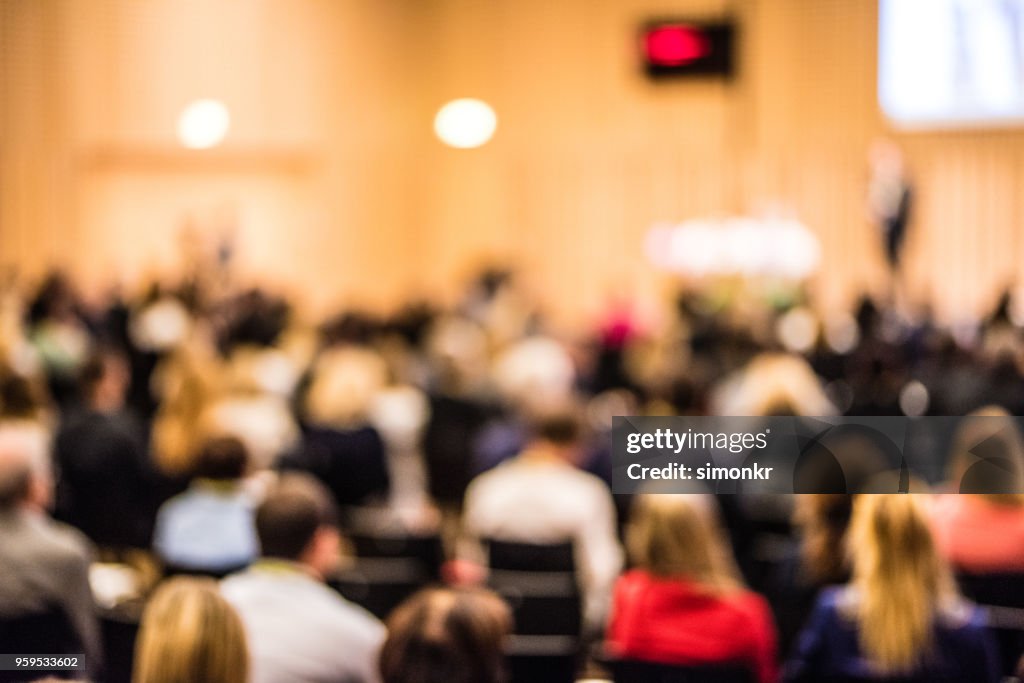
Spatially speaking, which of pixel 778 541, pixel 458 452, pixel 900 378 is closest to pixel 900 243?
pixel 900 378

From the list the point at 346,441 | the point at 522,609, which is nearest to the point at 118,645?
the point at 522,609

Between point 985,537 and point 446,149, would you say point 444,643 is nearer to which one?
point 985,537

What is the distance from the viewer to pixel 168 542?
4.93 m

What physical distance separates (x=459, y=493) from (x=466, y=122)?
1050 centimetres

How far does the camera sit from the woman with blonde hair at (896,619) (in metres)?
3.33

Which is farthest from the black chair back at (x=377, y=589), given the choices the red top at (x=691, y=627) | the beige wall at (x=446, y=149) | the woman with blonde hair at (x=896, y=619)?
the beige wall at (x=446, y=149)

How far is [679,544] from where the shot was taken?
3.67 m

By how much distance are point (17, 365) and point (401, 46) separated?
36.6 feet

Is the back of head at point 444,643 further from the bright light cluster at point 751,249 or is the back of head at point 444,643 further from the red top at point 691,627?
the bright light cluster at point 751,249

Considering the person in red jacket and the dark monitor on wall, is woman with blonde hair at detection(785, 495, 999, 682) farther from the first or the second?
the dark monitor on wall

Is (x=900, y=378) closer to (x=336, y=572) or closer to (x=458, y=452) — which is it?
(x=458, y=452)

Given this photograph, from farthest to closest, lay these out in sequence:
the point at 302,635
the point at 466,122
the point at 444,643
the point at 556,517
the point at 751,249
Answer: the point at 466,122
the point at 751,249
the point at 556,517
the point at 302,635
the point at 444,643

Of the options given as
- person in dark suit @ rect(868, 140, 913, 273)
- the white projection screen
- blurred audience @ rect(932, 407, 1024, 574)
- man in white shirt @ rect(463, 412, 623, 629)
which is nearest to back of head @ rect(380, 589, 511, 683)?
blurred audience @ rect(932, 407, 1024, 574)

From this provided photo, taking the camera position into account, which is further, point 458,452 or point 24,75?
point 24,75
